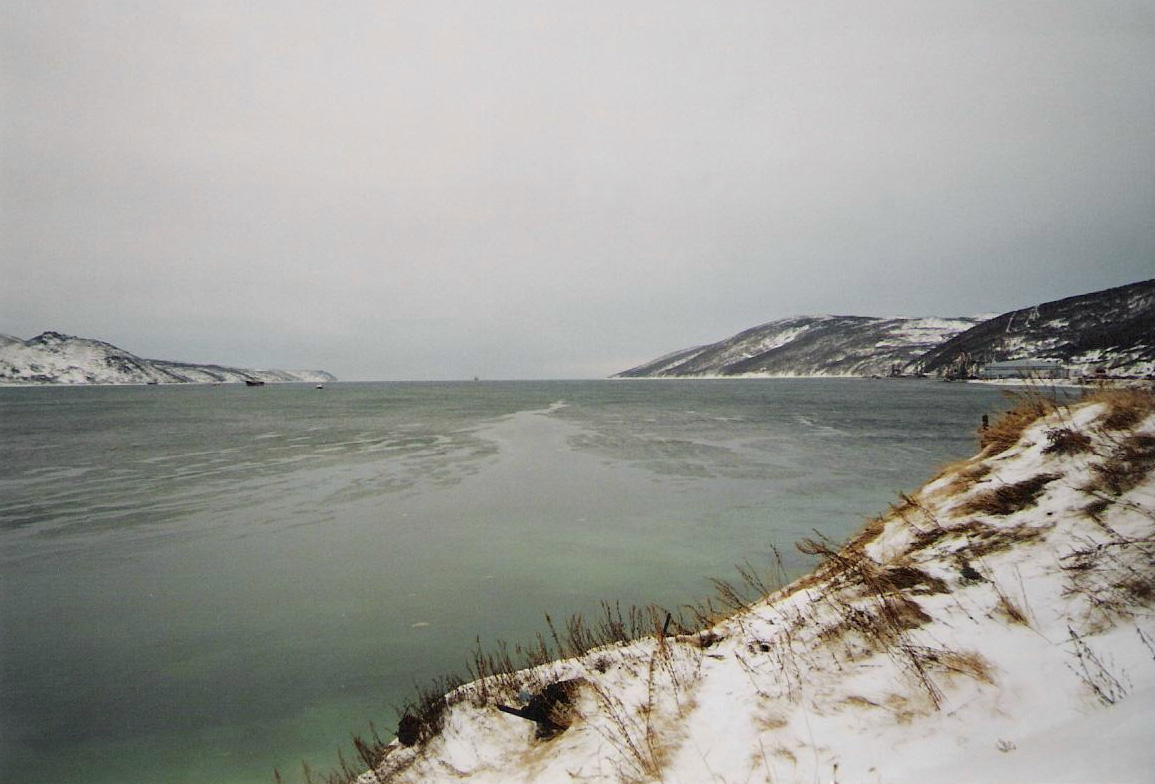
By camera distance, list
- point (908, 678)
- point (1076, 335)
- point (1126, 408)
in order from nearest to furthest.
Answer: point (908, 678) → point (1126, 408) → point (1076, 335)

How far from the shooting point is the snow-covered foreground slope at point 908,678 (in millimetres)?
2932

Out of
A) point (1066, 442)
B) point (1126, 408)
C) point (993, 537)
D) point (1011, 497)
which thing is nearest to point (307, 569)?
point (993, 537)

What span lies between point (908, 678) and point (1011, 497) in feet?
11.6

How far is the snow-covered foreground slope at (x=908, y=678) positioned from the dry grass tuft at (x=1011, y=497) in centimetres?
2

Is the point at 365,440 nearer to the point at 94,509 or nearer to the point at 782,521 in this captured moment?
the point at 94,509

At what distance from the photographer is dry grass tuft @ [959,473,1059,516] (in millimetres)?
5648

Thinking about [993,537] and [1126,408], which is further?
[1126,408]

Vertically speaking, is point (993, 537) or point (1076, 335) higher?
point (1076, 335)

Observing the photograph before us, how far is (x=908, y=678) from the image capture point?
3.60m

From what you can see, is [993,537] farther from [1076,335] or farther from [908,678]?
[1076,335]

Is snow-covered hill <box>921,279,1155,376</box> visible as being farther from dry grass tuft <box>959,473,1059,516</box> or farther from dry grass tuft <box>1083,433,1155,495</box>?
dry grass tuft <box>959,473,1059,516</box>

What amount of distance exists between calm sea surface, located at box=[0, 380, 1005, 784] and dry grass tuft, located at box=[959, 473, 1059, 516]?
476 cm

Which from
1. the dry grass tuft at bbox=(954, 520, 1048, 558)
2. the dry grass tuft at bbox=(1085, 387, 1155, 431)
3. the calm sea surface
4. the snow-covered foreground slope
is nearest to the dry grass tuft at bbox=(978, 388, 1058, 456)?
the dry grass tuft at bbox=(1085, 387, 1155, 431)

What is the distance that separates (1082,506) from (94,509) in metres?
22.7
